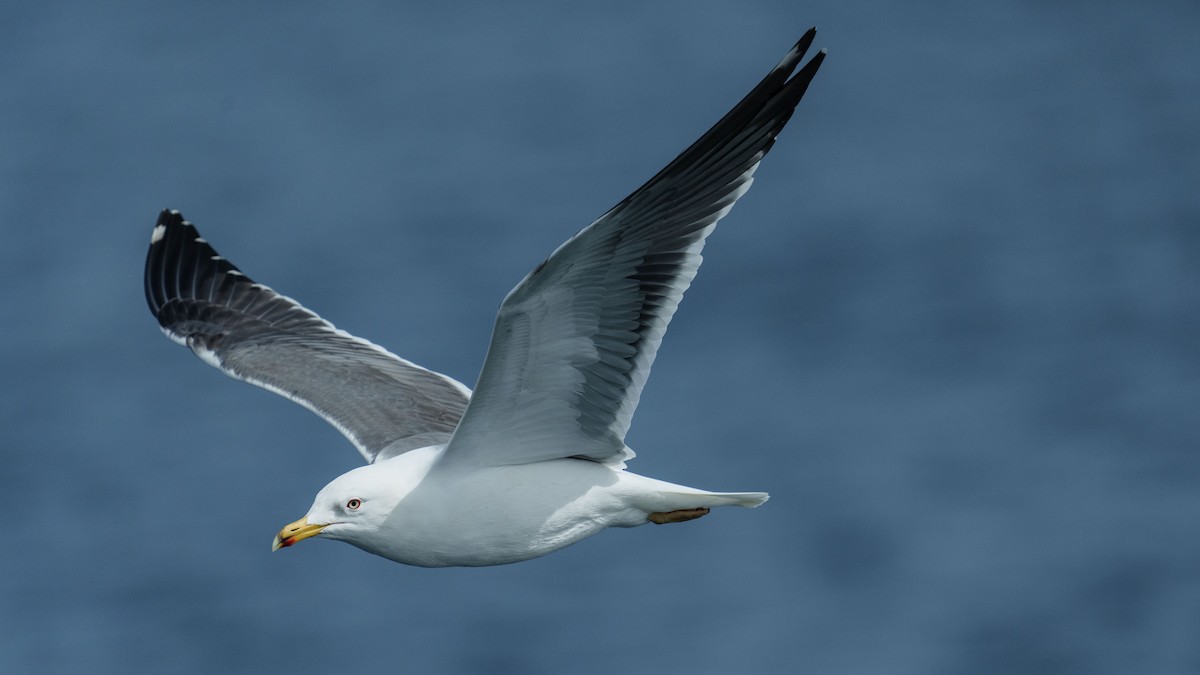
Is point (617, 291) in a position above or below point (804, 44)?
below

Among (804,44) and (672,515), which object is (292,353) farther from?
(804,44)

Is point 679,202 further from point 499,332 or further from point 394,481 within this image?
point 394,481

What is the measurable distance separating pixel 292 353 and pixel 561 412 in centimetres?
343

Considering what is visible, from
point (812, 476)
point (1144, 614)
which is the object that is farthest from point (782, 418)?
point (1144, 614)

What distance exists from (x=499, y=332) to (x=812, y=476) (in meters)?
11.2

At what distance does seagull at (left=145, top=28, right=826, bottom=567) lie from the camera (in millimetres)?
8844

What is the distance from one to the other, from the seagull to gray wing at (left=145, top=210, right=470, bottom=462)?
31 millimetres

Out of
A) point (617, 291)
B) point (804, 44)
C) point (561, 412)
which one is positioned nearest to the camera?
point (804, 44)

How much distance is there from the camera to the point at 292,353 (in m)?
12.6

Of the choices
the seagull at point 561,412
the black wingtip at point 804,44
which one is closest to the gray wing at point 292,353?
the seagull at point 561,412

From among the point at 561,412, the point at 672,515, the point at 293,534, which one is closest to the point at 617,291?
the point at 561,412

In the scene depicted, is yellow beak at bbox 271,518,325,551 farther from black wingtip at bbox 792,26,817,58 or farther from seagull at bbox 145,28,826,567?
black wingtip at bbox 792,26,817,58

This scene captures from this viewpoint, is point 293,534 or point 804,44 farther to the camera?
point 293,534

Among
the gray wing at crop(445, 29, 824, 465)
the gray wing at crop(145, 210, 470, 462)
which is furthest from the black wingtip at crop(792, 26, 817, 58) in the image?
the gray wing at crop(145, 210, 470, 462)
